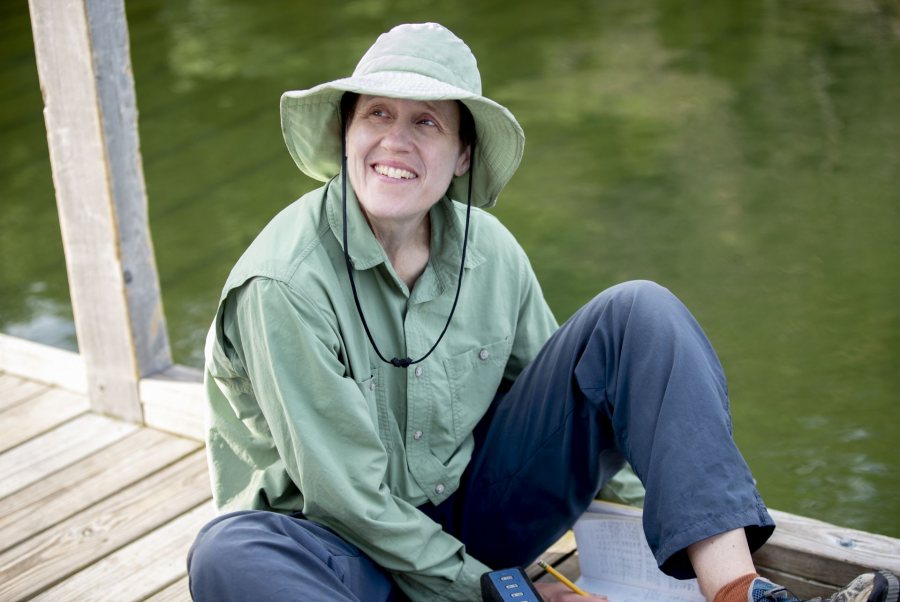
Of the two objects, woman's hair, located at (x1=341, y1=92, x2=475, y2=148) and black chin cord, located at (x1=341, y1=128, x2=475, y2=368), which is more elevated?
woman's hair, located at (x1=341, y1=92, x2=475, y2=148)

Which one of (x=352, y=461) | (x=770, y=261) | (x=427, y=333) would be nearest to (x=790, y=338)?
(x=770, y=261)

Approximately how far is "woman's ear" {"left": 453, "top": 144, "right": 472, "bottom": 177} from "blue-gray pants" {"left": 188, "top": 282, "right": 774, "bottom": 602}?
1.02ft

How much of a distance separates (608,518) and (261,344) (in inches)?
28.7

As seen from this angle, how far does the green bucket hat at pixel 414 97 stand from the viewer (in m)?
1.82

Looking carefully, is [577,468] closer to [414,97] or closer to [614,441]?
[614,441]

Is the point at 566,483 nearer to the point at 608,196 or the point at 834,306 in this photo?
the point at 834,306

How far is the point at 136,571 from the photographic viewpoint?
2262 millimetres

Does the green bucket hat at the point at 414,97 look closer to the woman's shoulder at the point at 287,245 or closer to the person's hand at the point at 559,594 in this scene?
the woman's shoulder at the point at 287,245

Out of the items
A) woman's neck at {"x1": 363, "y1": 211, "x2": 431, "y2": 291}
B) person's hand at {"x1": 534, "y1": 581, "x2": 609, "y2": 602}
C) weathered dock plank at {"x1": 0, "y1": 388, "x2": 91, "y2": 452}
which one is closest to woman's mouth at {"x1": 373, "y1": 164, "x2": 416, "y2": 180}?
woman's neck at {"x1": 363, "y1": 211, "x2": 431, "y2": 291}

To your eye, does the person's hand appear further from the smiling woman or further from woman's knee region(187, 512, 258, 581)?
the smiling woman

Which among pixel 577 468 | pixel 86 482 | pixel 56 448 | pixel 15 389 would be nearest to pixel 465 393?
pixel 577 468

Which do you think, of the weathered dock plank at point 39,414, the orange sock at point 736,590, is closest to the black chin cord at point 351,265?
the orange sock at point 736,590

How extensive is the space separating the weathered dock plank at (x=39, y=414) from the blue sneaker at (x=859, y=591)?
171cm

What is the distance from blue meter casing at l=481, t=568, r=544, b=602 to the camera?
1.88 m
